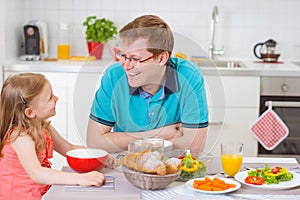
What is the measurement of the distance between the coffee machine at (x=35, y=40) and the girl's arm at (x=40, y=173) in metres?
1.88

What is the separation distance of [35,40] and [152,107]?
Answer: 1.89 meters

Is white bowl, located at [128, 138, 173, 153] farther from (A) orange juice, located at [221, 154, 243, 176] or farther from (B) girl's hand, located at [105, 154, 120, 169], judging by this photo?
(A) orange juice, located at [221, 154, 243, 176]

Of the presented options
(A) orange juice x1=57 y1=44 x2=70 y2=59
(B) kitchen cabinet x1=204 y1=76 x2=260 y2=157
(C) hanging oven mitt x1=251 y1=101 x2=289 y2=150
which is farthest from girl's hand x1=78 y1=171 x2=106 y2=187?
(A) orange juice x1=57 y1=44 x2=70 y2=59

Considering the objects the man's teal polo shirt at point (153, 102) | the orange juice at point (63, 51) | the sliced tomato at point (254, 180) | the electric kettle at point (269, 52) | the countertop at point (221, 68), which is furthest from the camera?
the orange juice at point (63, 51)

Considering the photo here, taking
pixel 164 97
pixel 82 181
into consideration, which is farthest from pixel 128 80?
pixel 82 181

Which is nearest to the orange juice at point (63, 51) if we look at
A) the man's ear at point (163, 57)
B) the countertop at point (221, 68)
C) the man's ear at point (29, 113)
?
the countertop at point (221, 68)

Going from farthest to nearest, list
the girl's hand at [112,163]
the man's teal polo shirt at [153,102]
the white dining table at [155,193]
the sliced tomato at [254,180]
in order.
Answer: the man's teal polo shirt at [153,102] < the girl's hand at [112,163] < the sliced tomato at [254,180] < the white dining table at [155,193]

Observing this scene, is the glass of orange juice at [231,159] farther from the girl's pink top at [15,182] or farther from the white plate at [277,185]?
the girl's pink top at [15,182]

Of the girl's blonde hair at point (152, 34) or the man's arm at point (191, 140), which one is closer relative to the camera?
the girl's blonde hair at point (152, 34)

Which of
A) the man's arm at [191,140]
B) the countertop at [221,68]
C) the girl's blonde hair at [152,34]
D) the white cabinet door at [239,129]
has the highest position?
the girl's blonde hair at [152,34]

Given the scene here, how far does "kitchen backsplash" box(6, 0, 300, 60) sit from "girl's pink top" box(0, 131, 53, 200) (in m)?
2.13

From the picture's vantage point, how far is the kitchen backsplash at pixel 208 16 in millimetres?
3975

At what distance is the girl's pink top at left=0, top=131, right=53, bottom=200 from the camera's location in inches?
79.2

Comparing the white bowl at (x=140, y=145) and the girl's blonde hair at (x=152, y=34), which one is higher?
the girl's blonde hair at (x=152, y=34)
